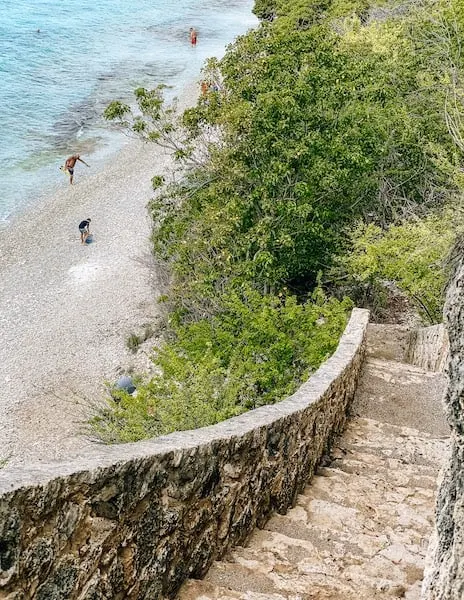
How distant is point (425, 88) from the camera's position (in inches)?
815

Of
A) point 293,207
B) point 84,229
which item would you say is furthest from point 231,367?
point 84,229

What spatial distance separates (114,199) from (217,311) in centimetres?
1720

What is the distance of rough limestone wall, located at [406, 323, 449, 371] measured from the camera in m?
11.0

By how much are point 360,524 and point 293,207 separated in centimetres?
1034

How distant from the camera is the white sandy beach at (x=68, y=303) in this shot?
62.2 ft

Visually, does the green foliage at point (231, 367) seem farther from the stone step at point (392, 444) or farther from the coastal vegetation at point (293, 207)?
the stone step at point (392, 444)

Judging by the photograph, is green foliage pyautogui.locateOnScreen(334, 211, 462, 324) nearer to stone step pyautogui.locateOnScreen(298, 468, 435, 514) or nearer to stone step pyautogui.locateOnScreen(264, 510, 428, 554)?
stone step pyautogui.locateOnScreen(298, 468, 435, 514)

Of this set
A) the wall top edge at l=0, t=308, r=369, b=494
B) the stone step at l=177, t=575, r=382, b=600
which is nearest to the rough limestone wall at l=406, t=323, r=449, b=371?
the wall top edge at l=0, t=308, r=369, b=494

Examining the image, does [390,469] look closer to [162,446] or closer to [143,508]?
[162,446]

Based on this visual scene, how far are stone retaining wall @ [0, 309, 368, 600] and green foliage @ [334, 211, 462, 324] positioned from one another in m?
8.47

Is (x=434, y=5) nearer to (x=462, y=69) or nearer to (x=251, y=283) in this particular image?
(x=462, y=69)

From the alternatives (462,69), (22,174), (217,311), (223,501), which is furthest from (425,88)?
(22,174)

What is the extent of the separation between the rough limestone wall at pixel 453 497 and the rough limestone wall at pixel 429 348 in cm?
657

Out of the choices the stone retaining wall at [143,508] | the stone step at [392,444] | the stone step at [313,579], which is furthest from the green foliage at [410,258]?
the stone step at [313,579]
